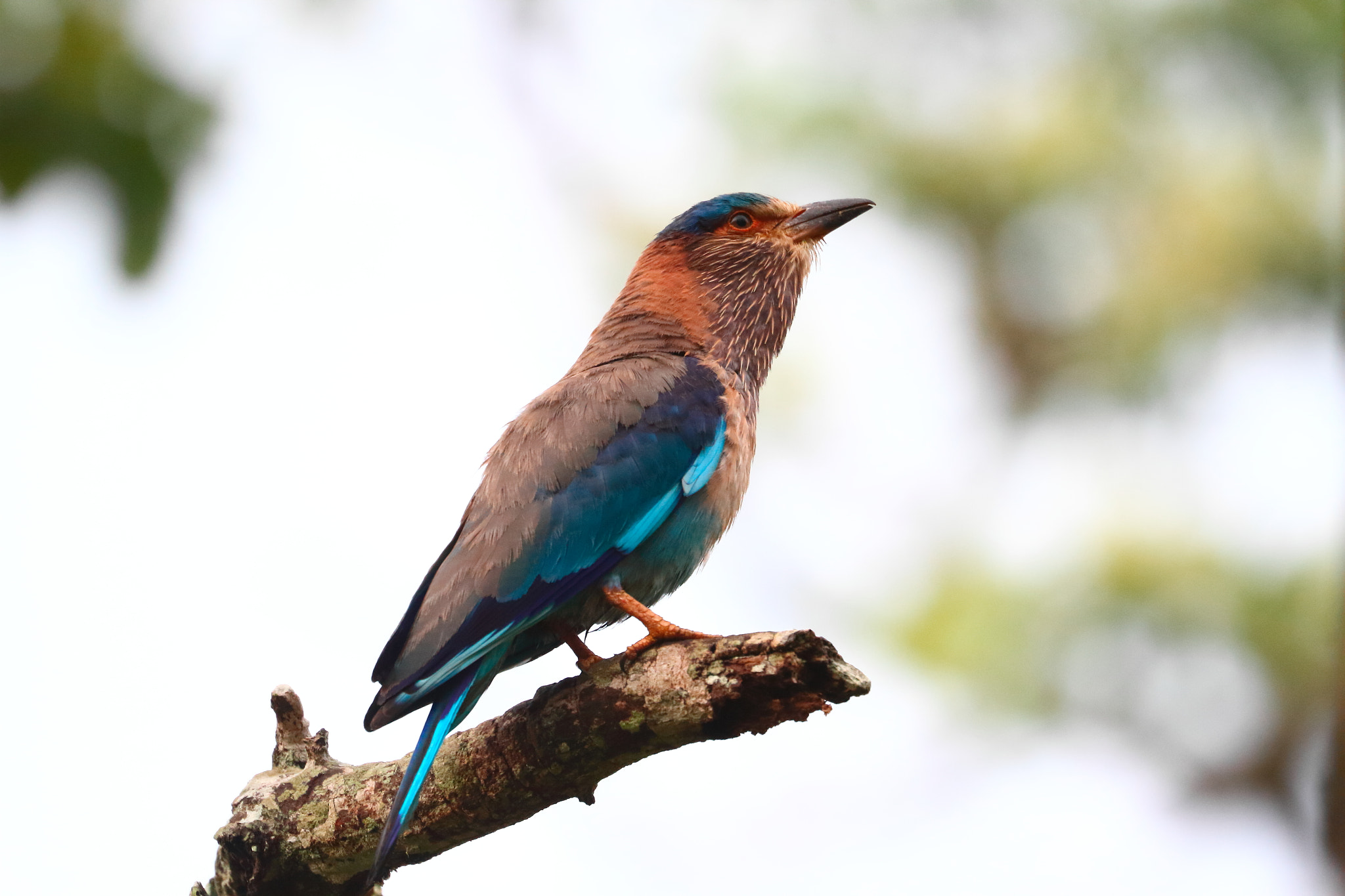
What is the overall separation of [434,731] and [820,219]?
3.34 m

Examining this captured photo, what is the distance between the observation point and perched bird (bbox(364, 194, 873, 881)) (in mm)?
4621

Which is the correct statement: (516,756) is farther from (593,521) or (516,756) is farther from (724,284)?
(724,284)

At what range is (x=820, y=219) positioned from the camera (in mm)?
6711

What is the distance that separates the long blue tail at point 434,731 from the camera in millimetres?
4227

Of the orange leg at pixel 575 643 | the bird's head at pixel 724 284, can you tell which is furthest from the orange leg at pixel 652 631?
the bird's head at pixel 724 284

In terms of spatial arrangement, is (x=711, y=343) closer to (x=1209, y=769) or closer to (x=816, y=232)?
(x=816, y=232)

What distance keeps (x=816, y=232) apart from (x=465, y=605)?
9.43 ft

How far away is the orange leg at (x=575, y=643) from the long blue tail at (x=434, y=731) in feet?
0.77

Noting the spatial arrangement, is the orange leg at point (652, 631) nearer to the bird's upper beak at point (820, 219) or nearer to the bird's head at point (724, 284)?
the bird's head at point (724, 284)

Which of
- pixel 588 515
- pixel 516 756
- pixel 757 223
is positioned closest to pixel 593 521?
pixel 588 515

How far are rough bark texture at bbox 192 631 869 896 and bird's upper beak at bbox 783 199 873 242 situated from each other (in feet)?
9.68

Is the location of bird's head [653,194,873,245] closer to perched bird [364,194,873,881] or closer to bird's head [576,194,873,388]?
bird's head [576,194,873,388]

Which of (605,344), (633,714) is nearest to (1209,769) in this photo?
(605,344)

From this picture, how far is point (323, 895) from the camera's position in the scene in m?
4.86
